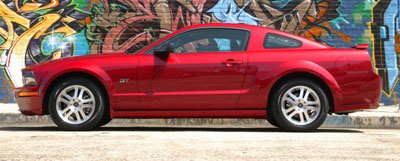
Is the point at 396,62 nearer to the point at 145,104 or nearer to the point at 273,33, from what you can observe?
the point at 273,33

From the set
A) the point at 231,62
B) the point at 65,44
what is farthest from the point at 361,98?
the point at 65,44

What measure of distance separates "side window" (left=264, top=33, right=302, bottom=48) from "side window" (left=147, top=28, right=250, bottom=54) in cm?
24

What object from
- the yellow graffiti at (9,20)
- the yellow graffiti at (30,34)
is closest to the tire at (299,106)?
the yellow graffiti at (30,34)

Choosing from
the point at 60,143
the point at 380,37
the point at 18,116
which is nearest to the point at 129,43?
the point at 18,116

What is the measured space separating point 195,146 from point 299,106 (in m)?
1.86

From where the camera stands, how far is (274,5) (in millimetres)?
12844

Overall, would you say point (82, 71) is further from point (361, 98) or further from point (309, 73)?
point (361, 98)

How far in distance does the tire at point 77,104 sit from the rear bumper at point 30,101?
16cm

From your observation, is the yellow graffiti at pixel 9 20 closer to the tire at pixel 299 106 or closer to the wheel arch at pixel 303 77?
the wheel arch at pixel 303 77

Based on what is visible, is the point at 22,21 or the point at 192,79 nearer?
the point at 192,79

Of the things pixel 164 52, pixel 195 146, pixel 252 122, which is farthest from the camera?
pixel 252 122

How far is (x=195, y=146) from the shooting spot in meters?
5.47

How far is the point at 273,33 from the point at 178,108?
143 cm

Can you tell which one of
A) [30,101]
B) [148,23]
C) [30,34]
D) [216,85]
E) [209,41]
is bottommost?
[30,101]
